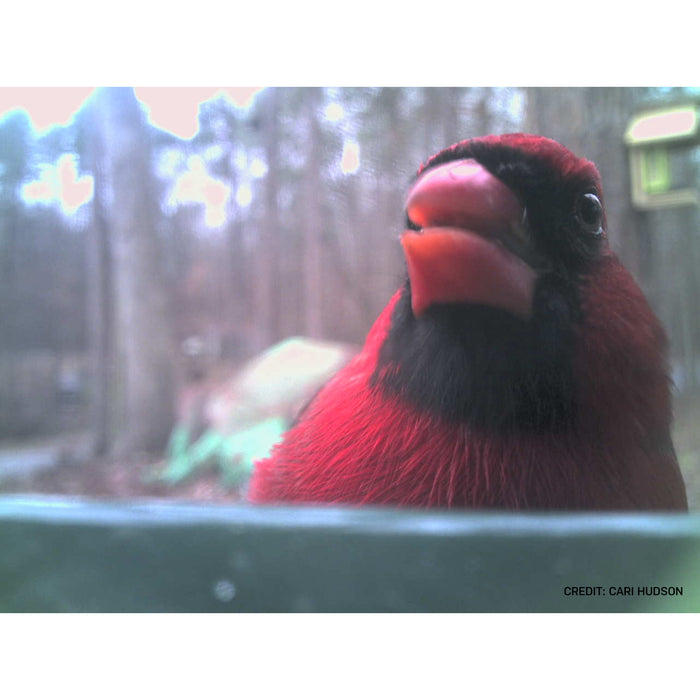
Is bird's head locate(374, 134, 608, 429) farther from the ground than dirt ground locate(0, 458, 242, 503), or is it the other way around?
bird's head locate(374, 134, 608, 429)

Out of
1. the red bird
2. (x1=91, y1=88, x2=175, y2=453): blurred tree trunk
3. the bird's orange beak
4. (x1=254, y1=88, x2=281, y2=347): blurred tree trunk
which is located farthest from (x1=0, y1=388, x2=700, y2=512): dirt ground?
the bird's orange beak

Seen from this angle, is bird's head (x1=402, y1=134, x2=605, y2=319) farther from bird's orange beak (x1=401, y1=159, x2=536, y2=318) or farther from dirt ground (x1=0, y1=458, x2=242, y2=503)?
dirt ground (x1=0, y1=458, x2=242, y2=503)

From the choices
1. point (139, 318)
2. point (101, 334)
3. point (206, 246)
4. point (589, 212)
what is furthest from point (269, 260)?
point (589, 212)

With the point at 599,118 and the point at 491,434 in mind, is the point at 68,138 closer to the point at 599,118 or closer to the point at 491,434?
the point at 599,118

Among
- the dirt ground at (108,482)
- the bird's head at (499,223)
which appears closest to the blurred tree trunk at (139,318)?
the dirt ground at (108,482)

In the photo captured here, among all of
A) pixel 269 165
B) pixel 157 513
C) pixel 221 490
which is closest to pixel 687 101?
pixel 157 513

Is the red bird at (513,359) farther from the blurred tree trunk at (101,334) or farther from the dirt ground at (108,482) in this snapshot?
the blurred tree trunk at (101,334)
